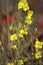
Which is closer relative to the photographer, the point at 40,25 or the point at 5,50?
the point at 5,50

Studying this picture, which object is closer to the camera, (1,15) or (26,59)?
(26,59)

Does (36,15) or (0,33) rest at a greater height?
(36,15)

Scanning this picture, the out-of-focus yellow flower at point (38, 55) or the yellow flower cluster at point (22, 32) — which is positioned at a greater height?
the yellow flower cluster at point (22, 32)

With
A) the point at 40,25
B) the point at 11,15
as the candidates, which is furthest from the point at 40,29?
the point at 11,15

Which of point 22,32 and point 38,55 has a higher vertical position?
point 22,32

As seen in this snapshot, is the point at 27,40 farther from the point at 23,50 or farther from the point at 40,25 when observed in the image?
the point at 40,25

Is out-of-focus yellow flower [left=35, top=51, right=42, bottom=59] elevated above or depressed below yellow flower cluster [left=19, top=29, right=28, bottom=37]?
below

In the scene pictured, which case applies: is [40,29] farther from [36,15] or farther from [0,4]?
[0,4]

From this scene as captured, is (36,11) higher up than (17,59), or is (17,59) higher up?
(36,11)

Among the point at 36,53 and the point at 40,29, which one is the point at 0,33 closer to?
the point at 40,29
